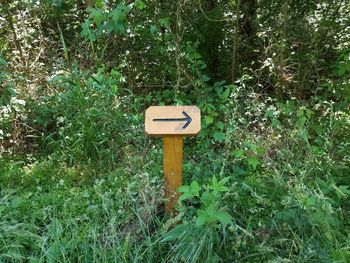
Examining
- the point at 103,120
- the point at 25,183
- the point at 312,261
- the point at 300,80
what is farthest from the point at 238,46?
the point at 312,261

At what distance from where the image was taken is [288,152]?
310cm

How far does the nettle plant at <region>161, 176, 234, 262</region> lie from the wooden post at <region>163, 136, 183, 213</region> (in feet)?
0.74

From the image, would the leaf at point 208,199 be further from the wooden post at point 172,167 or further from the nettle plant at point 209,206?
the wooden post at point 172,167

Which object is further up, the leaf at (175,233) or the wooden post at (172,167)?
the wooden post at (172,167)

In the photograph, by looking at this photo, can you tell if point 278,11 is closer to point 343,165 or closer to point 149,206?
point 343,165

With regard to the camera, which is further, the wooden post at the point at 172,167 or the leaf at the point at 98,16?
the leaf at the point at 98,16

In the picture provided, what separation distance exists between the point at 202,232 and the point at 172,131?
613 mm

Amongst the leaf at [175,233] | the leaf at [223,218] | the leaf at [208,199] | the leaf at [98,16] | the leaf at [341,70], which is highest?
the leaf at [98,16]

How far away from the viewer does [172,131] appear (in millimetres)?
2697

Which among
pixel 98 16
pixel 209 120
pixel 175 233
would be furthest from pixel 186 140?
pixel 175 233

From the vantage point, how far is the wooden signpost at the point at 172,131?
2.70 meters

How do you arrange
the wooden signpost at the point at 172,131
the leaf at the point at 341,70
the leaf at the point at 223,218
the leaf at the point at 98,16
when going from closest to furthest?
the leaf at the point at 223,218 → the wooden signpost at the point at 172,131 → the leaf at the point at 98,16 → the leaf at the point at 341,70

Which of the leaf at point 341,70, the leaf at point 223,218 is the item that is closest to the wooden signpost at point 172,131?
the leaf at point 223,218

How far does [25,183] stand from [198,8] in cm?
258
